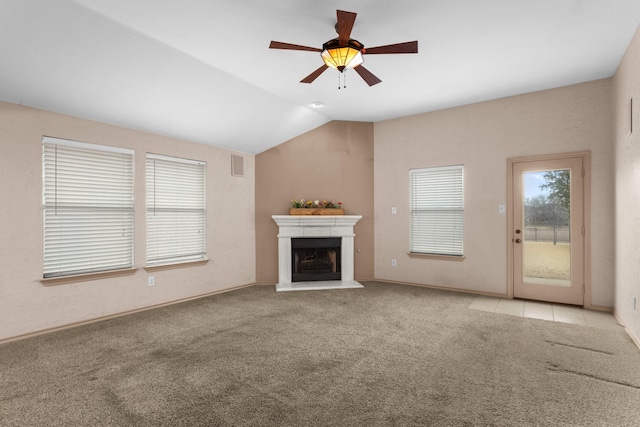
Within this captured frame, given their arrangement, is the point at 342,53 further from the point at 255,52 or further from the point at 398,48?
the point at 255,52

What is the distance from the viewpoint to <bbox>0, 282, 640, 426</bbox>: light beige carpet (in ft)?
6.86

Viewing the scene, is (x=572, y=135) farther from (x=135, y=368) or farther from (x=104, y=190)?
(x=104, y=190)

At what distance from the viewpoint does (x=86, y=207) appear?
13.1ft

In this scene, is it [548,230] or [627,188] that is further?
[548,230]

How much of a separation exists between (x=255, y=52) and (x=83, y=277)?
3262mm

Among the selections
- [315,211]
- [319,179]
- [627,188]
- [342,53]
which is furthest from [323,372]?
[319,179]

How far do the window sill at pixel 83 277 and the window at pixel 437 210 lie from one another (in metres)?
4.52

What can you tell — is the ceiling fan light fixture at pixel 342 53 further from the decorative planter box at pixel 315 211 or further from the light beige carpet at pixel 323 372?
the decorative planter box at pixel 315 211

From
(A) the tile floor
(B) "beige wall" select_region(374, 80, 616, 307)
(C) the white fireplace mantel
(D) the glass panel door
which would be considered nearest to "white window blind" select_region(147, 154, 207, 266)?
(C) the white fireplace mantel

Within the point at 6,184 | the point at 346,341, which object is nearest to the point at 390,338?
the point at 346,341

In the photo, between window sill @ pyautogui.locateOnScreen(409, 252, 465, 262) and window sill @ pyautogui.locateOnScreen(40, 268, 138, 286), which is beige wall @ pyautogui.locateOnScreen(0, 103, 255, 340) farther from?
window sill @ pyautogui.locateOnScreen(409, 252, 465, 262)

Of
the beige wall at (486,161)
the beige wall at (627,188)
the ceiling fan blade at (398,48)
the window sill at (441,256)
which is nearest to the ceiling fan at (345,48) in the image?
the ceiling fan blade at (398,48)

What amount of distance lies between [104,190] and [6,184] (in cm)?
93

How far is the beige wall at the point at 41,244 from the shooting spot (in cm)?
338
